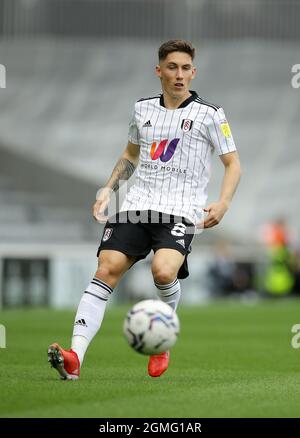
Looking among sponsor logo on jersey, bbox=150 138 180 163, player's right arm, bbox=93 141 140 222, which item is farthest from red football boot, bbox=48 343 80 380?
sponsor logo on jersey, bbox=150 138 180 163

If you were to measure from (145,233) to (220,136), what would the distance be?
2.78ft

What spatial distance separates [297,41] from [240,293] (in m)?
10.6

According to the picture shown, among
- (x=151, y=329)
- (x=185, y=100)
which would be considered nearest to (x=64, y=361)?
(x=151, y=329)

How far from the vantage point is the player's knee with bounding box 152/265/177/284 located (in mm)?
7023

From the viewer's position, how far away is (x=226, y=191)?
7121 mm

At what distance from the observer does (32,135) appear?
93.8 feet

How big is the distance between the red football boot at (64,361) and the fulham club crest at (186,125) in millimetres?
1726

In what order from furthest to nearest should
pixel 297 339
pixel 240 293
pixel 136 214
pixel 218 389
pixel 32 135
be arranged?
pixel 32 135 < pixel 240 293 < pixel 297 339 < pixel 136 214 < pixel 218 389

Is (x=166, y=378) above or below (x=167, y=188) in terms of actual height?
below

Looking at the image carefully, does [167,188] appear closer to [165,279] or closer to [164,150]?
[164,150]

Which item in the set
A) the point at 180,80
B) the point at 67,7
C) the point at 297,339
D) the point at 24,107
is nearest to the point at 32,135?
the point at 24,107

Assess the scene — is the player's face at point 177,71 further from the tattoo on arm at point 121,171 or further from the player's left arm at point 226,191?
the tattoo on arm at point 121,171

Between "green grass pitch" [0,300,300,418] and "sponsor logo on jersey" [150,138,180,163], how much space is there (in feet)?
5.04

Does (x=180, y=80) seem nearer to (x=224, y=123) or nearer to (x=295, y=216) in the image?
(x=224, y=123)
